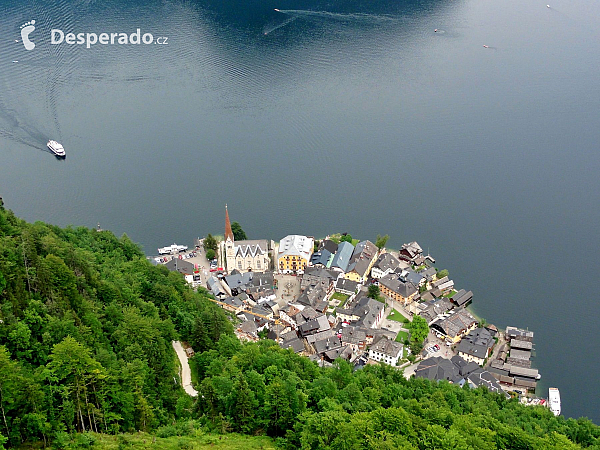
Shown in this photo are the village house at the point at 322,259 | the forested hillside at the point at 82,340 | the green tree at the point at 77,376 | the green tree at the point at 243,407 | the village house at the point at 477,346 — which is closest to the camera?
the forested hillside at the point at 82,340

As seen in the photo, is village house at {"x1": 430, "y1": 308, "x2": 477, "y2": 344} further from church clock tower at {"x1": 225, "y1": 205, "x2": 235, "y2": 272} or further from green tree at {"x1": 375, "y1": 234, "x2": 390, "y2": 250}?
church clock tower at {"x1": 225, "y1": 205, "x2": 235, "y2": 272}

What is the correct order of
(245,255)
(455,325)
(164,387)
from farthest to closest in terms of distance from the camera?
(245,255) → (455,325) → (164,387)

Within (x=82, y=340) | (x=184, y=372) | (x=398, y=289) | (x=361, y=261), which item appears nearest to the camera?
(x=82, y=340)

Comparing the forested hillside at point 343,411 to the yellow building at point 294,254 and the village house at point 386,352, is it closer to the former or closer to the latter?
the village house at point 386,352

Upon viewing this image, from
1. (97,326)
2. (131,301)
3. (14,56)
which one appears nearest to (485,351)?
(131,301)

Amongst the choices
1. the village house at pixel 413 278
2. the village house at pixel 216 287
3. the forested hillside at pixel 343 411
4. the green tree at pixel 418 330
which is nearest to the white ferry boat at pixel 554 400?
the forested hillside at pixel 343 411

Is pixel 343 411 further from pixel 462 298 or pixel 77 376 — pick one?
pixel 462 298

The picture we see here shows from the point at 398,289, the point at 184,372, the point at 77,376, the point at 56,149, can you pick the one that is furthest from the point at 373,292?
the point at 56,149
